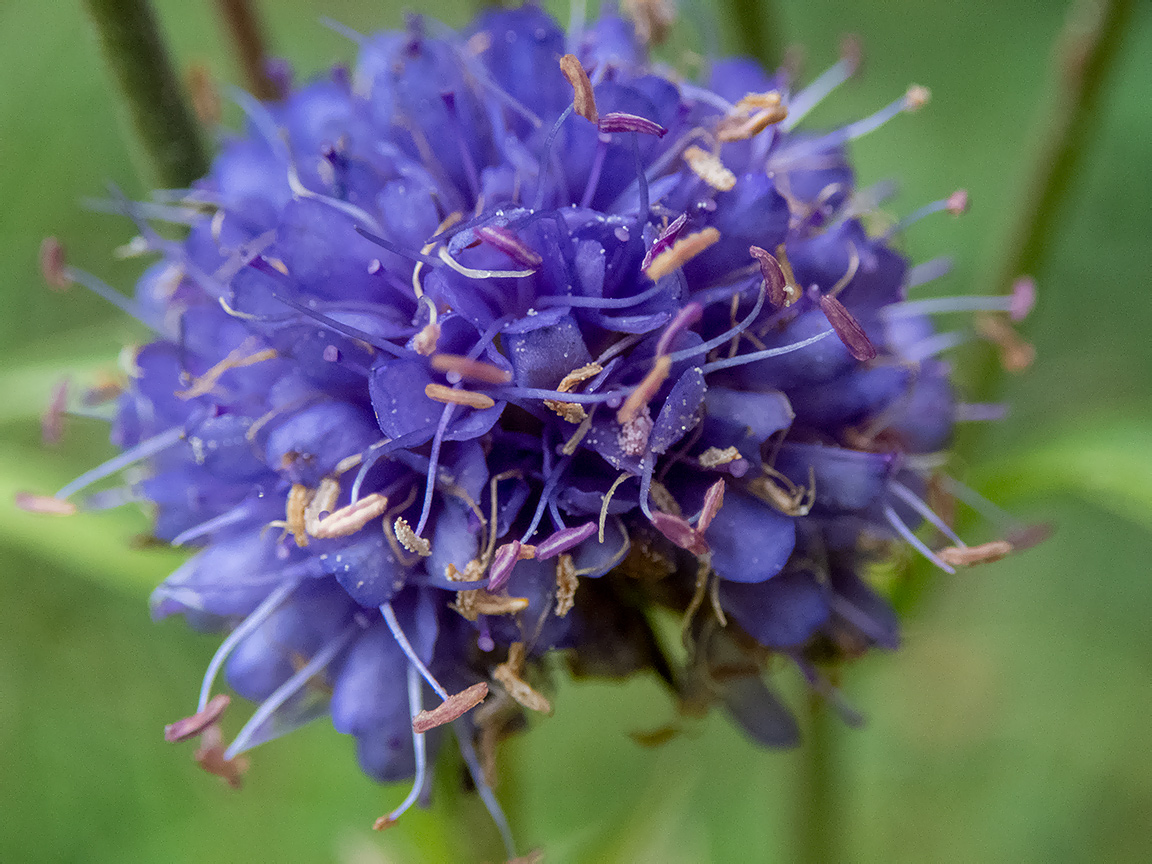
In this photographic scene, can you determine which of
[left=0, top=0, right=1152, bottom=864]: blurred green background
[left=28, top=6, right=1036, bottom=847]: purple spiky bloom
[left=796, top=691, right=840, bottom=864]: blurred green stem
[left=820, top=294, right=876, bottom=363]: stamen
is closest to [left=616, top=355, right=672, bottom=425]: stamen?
[left=28, top=6, right=1036, bottom=847]: purple spiky bloom

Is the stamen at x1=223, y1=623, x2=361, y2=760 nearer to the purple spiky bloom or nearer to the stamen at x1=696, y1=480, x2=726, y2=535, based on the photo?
the purple spiky bloom

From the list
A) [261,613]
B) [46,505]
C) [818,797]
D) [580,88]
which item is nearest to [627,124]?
[580,88]

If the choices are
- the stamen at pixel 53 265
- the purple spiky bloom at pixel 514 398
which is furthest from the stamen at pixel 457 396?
the stamen at pixel 53 265

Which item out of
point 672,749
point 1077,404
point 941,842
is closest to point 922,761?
point 941,842

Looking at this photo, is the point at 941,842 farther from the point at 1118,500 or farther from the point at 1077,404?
the point at 1118,500

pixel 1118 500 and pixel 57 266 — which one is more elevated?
pixel 57 266
